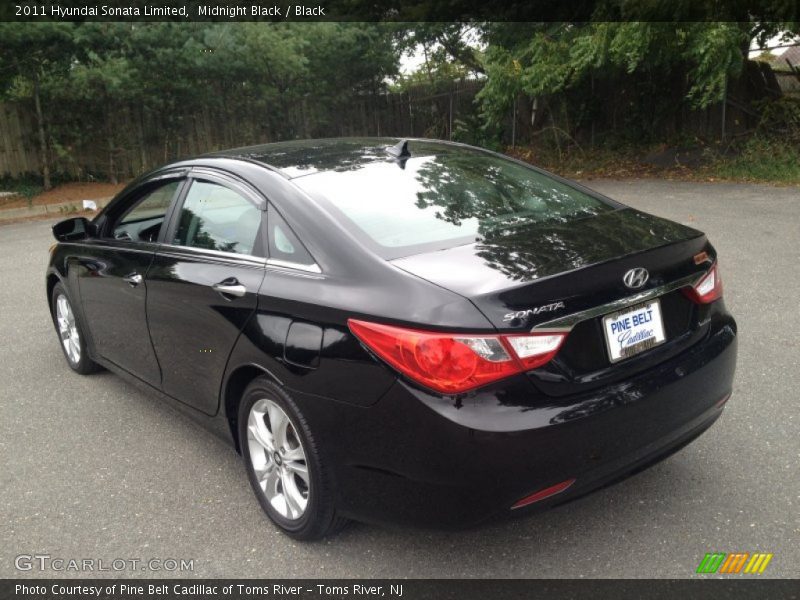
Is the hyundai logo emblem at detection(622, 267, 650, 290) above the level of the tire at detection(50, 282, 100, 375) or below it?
above

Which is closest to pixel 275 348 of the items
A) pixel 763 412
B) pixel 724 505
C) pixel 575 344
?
pixel 575 344

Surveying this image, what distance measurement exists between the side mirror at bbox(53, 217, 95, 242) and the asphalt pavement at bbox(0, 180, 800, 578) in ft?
3.32

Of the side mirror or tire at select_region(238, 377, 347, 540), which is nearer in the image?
tire at select_region(238, 377, 347, 540)

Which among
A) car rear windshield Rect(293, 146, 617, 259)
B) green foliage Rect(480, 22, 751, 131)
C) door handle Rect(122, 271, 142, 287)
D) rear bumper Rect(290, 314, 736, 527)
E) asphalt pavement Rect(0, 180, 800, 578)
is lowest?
asphalt pavement Rect(0, 180, 800, 578)

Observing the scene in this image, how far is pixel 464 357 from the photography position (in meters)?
2.39

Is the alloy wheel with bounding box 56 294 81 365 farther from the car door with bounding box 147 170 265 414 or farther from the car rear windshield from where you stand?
the car rear windshield

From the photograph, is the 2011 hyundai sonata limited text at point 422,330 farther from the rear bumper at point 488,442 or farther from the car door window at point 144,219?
the car door window at point 144,219

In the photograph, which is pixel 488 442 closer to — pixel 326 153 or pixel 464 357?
pixel 464 357

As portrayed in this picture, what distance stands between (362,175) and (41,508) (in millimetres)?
2152

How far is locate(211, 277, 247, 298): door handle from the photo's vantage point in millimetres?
3129

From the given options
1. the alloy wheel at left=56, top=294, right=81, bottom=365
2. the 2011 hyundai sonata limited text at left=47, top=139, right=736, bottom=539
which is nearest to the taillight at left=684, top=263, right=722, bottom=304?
the 2011 hyundai sonata limited text at left=47, top=139, right=736, bottom=539

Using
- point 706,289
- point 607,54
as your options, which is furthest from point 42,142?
point 706,289

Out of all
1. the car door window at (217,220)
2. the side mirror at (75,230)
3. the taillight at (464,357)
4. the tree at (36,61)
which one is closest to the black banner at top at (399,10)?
the tree at (36,61)

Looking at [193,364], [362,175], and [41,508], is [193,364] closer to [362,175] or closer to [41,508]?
[41,508]
